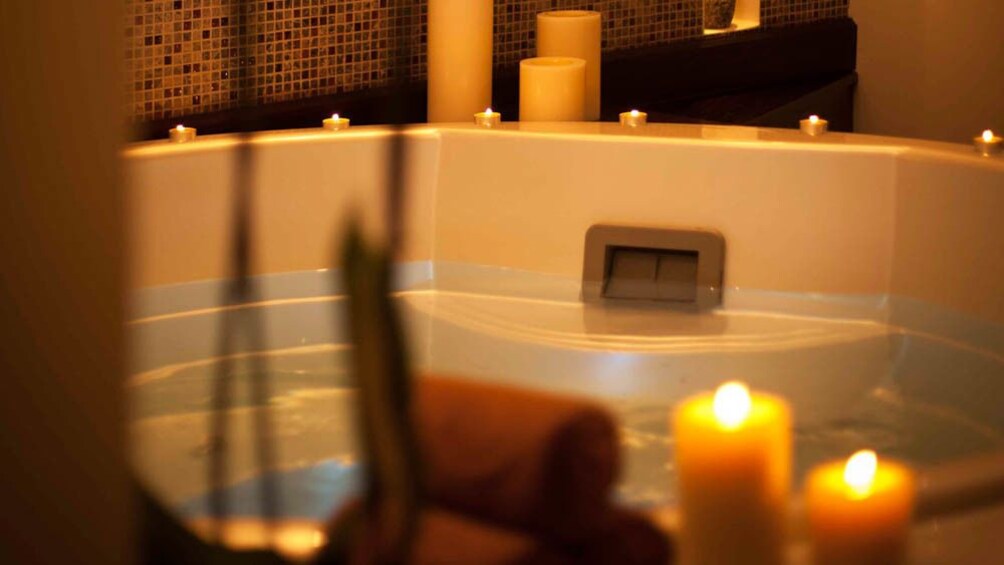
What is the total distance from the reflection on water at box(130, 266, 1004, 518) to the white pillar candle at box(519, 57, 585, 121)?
32 centimetres

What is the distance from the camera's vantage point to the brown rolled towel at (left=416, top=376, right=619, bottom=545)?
13.8 inches

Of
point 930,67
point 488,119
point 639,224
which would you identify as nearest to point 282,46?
point 488,119

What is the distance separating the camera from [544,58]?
2455 millimetres

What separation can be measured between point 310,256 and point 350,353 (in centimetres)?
187

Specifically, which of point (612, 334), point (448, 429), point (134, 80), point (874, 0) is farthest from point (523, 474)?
point (874, 0)

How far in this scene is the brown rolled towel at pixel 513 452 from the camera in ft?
1.15

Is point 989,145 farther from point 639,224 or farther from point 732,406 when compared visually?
point 732,406

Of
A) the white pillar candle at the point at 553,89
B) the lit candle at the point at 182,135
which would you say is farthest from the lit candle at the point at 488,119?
the lit candle at the point at 182,135

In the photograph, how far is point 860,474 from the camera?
342 millimetres

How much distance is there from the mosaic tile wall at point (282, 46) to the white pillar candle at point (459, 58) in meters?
0.05

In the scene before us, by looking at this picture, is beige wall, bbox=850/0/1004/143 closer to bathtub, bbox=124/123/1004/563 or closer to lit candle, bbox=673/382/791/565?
bathtub, bbox=124/123/1004/563

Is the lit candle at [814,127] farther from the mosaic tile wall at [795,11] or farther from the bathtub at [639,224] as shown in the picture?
the mosaic tile wall at [795,11]

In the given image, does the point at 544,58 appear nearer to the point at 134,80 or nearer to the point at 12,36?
the point at 134,80

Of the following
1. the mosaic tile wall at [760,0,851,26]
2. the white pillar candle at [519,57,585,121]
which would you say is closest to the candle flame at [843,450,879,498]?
the white pillar candle at [519,57,585,121]
